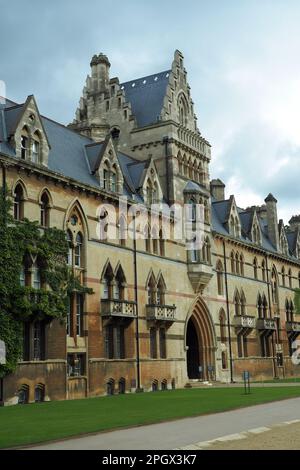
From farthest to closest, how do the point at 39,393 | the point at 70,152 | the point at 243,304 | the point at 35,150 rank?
the point at 243,304 → the point at 70,152 → the point at 35,150 → the point at 39,393

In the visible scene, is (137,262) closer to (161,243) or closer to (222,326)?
(161,243)

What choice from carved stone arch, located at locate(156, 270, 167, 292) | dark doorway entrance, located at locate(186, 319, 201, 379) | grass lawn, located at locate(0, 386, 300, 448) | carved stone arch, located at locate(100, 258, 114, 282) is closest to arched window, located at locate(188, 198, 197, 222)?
carved stone arch, located at locate(156, 270, 167, 292)

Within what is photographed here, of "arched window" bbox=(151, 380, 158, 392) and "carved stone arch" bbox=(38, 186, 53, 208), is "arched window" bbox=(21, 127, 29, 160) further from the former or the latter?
→ "arched window" bbox=(151, 380, 158, 392)

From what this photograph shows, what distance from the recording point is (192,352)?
50.6 meters

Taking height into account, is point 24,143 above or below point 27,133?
below

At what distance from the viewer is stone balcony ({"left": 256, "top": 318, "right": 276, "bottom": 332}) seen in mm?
58000

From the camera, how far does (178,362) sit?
147 feet

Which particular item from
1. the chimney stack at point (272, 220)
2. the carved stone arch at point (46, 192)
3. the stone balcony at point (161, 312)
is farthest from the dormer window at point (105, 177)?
the chimney stack at point (272, 220)

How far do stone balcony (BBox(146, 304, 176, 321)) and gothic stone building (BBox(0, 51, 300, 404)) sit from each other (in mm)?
72

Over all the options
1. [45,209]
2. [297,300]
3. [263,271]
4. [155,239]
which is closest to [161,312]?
[155,239]

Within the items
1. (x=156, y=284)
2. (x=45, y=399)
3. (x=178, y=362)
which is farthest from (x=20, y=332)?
(x=178, y=362)

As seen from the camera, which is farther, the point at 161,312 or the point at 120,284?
the point at 161,312

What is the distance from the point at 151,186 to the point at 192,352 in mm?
14534
